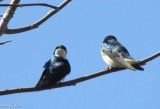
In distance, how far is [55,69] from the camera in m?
5.20

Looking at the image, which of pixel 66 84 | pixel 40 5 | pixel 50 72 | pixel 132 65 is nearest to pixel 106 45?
pixel 50 72

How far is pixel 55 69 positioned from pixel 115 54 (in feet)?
3.84

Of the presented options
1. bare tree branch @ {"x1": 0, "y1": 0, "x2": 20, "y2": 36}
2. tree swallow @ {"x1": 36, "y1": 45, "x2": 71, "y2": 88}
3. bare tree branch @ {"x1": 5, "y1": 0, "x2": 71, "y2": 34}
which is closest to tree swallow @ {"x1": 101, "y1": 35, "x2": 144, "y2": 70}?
tree swallow @ {"x1": 36, "y1": 45, "x2": 71, "y2": 88}

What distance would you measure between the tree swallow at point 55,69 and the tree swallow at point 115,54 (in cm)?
58

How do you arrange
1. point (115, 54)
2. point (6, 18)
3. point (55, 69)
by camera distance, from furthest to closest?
point (115, 54) < point (55, 69) < point (6, 18)

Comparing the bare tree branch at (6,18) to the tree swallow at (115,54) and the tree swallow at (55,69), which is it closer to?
the tree swallow at (55,69)

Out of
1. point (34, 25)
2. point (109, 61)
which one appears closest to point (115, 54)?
point (109, 61)

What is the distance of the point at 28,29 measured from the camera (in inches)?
115

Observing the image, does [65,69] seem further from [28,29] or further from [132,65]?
[28,29]

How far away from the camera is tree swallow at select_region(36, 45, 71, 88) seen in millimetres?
4633

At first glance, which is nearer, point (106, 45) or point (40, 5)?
point (40, 5)

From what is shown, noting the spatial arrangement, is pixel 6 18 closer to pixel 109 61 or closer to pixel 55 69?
pixel 55 69

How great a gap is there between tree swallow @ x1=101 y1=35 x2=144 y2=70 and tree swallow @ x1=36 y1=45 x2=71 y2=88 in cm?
58

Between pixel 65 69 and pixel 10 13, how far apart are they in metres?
2.38
